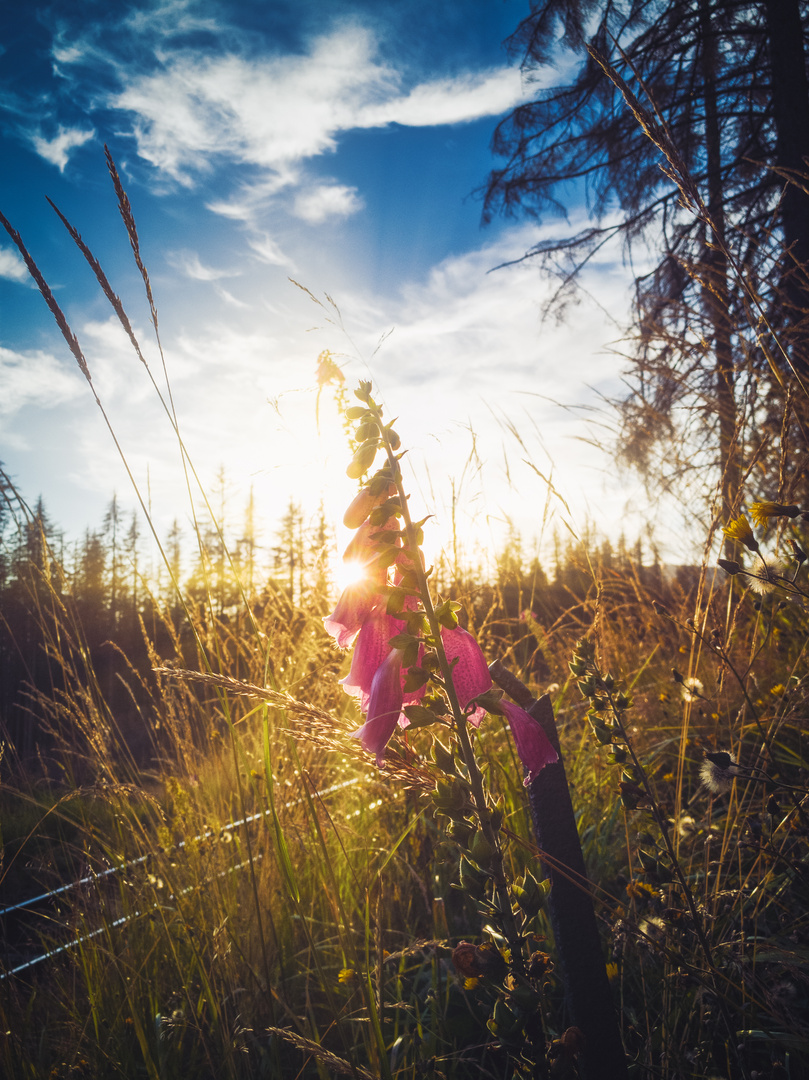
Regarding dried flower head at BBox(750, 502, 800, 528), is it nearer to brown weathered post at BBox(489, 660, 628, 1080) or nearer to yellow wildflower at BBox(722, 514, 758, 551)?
yellow wildflower at BBox(722, 514, 758, 551)

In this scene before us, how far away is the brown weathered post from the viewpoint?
793 millimetres

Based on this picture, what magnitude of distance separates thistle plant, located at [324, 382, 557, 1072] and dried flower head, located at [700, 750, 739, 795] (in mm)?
369

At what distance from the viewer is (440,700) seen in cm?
78

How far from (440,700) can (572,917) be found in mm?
434

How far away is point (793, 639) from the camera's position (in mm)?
2605

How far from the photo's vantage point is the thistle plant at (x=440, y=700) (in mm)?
672

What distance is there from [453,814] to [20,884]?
4517 millimetres

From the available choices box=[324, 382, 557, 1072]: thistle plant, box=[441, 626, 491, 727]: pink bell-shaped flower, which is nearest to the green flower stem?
box=[324, 382, 557, 1072]: thistle plant

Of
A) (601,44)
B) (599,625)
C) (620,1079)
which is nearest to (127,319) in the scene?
(599,625)

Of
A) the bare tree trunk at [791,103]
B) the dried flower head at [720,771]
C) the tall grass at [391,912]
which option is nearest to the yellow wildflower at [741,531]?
the tall grass at [391,912]

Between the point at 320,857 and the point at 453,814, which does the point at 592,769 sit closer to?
the point at 320,857

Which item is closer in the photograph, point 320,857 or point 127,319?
point 127,319

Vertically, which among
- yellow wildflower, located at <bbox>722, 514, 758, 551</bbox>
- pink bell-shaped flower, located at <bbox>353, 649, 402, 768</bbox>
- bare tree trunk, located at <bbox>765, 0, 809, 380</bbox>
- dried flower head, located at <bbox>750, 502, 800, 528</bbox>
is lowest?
pink bell-shaped flower, located at <bbox>353, 649, 402, 768</bbox>

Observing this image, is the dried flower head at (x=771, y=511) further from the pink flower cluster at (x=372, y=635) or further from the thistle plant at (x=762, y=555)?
the pink flower cluster at (x=372, y=635)
